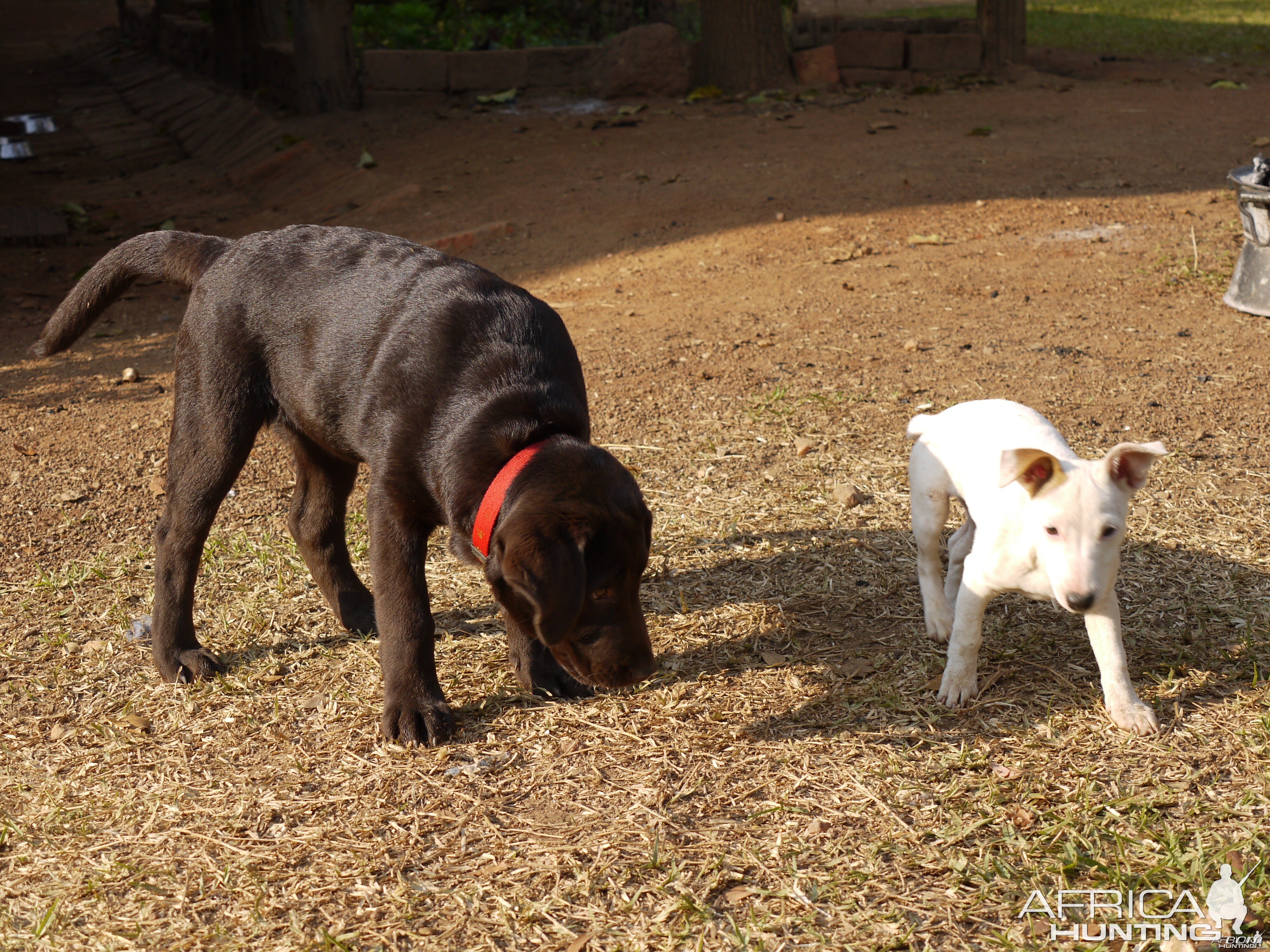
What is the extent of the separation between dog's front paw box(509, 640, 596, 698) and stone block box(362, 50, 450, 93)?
1164 cm

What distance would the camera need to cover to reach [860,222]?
8.45 meters

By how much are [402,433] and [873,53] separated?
12.6 metres

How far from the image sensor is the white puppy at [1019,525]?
2906 mm

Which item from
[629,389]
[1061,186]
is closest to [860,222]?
[1061,186]

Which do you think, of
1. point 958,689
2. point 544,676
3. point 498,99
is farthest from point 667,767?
point 498,99

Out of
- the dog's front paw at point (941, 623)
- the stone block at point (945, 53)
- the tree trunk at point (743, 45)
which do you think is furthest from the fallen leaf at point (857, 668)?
the stone block at point (945, 53)

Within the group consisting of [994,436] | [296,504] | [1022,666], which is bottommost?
[1022,666]

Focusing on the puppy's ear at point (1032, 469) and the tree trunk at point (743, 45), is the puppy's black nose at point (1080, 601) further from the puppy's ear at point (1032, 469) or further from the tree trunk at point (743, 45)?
the tree trunk at point (743, 45)

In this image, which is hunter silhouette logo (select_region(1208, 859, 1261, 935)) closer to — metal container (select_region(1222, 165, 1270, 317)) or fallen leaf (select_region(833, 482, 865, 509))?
fallen leaf (select_region(833, 482, 865, 509))

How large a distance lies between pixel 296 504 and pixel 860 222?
224 inches

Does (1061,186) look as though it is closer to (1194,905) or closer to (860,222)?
(860,222)

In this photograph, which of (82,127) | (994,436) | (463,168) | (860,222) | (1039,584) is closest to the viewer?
(1039,584)

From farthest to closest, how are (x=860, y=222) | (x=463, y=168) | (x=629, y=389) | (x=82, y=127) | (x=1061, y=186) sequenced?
(x=82, y=127)
(x=463, y=168)
(x=1061, y=186)
(x=860, y=222)
(x=629, y=389)

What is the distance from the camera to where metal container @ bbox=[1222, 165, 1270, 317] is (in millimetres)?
6125
